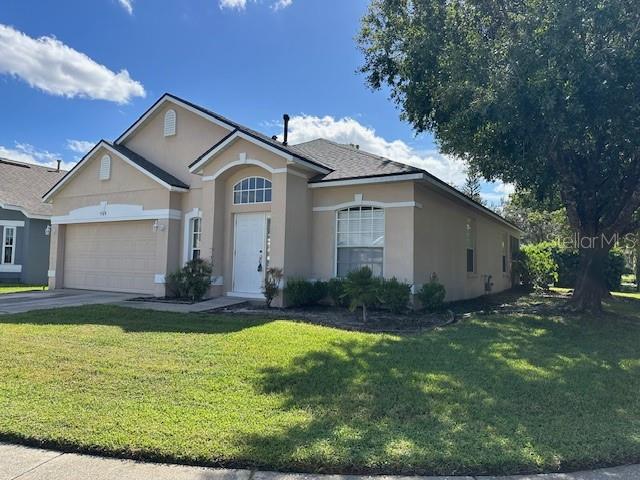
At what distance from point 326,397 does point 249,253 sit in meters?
8.50

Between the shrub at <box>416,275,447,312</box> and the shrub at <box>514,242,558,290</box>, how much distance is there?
1367cm

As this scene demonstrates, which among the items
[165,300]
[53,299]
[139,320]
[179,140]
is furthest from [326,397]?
[179,140]

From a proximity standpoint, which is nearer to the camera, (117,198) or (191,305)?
(191,305)

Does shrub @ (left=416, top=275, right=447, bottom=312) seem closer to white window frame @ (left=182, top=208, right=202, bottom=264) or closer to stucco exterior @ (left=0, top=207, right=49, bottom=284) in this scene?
white window frame @ (left=182, top=208, right=202, bottom=264)

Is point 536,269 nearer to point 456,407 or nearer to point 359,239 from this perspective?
point 359,239

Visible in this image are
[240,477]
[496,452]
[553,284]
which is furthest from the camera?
[553,284]

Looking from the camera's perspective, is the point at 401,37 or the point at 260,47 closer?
the point at 401,37

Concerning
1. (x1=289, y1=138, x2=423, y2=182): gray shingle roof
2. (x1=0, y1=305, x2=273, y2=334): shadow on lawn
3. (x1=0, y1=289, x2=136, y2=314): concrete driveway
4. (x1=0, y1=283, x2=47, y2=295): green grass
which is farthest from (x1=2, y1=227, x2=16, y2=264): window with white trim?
(x1=289, y1=138, x2=423, y2=182): gray shingle roof

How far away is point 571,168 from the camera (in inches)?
466

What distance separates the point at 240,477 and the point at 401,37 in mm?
11828

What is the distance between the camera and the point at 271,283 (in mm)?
11727

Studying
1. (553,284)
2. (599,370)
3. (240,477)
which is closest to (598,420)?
(599,370)

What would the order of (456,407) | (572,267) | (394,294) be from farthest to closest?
(572,267) → (394,294) → (456,407)

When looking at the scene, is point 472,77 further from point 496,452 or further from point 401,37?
point 496,452
